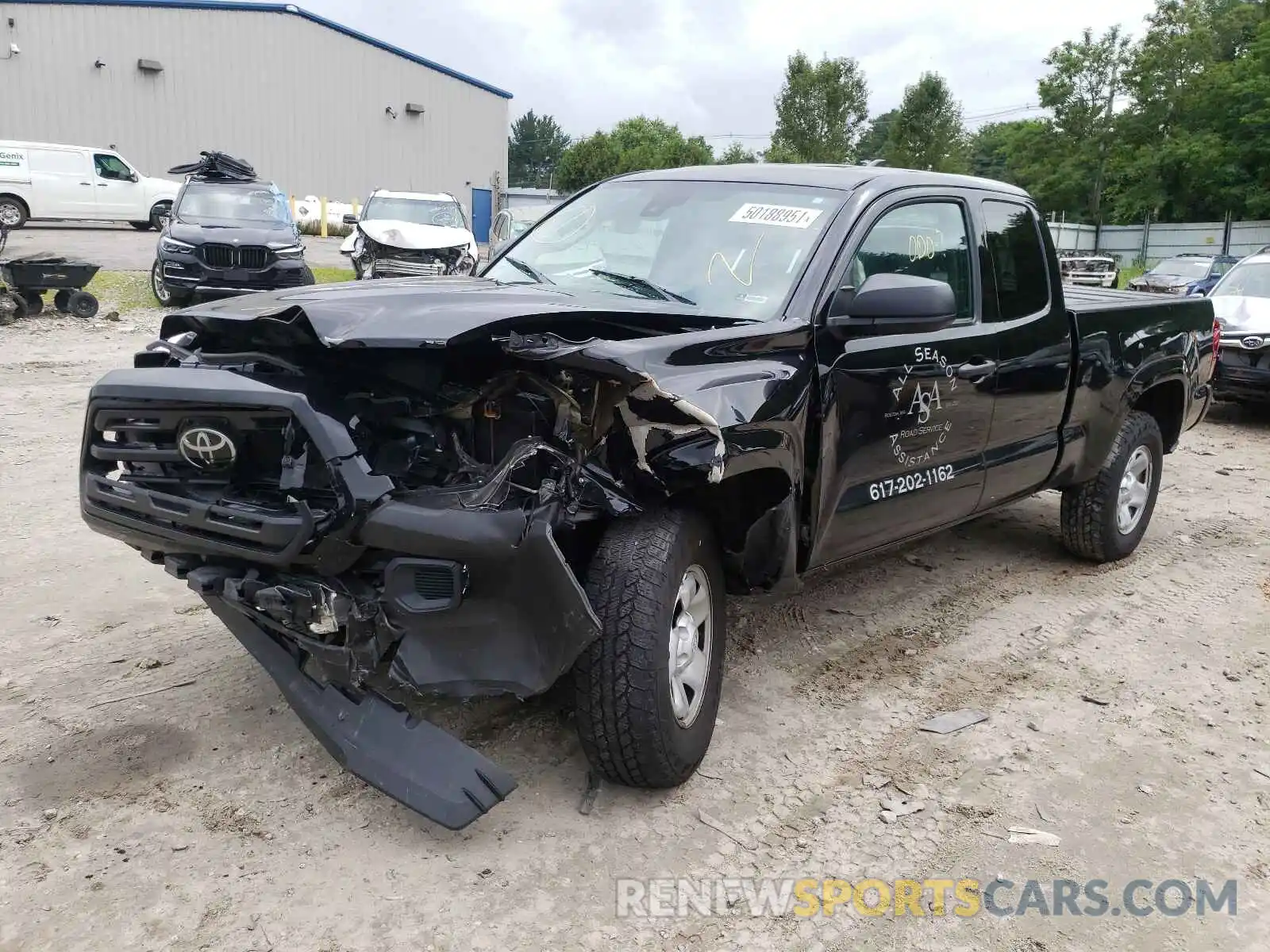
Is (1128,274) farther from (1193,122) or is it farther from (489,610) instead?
(489,610)

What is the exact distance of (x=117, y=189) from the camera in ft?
77.0

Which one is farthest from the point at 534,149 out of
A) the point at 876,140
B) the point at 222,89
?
the point at 222,89

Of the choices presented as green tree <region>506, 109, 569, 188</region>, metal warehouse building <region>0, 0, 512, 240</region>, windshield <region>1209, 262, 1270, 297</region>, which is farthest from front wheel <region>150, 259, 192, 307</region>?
green tree <region>506, 109, 569, 188</region>

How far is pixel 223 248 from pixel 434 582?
1150 cm

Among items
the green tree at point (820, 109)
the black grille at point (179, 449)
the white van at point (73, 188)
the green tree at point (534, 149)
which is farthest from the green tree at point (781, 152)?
the green tree at point (534, 149)

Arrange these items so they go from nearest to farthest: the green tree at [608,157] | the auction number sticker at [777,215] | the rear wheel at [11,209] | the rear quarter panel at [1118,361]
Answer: the auction number sticker at [777,215] < the rear quarter panel at [1118,361] < the rear wheel at [11,209] < the green tree at [608,157]

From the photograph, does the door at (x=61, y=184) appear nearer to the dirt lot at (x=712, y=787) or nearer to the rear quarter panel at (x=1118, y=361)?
the dirt lot at (x=712, y=787)

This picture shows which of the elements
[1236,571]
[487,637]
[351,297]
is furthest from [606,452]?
[1236,571]

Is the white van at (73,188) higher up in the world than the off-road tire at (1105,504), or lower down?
higher up

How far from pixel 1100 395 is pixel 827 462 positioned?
7.47 ft

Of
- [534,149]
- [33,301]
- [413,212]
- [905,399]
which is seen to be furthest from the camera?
[534,149]

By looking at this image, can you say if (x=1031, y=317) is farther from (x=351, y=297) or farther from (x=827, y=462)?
(x=351, y=297)

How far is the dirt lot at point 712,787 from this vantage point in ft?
8.36

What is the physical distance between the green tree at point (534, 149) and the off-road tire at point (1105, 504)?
4016 inches
